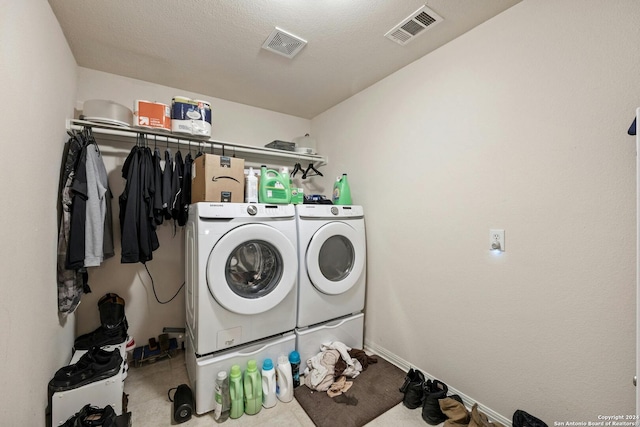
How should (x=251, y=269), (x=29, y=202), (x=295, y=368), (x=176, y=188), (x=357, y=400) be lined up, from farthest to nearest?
(x=176, y=188), (x=251, y=269), (x=295, y=368), (x=357, y=400), (x=29, y=202)

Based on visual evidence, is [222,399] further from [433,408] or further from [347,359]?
[433,408]

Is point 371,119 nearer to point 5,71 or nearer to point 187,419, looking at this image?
point 5,71

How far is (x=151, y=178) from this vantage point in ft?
6.02

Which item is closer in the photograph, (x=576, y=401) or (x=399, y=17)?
(x=576, y=401)

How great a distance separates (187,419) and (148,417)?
0.82 ft

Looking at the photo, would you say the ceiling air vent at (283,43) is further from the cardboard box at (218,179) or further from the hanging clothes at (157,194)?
the hanging clothes at (157,194)

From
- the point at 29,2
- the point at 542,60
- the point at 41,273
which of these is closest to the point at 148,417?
the point at 41,273

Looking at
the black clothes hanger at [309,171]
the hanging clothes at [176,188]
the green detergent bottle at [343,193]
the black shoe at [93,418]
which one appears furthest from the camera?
the black clothes hanger at [309,171]

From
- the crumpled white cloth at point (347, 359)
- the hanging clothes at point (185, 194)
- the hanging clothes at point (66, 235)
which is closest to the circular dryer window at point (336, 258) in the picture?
the crumpled white cloth at point (347, 359)

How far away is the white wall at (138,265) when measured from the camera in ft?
6.37

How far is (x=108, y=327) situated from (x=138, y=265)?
482 millimetres

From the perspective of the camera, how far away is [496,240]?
4.62ft

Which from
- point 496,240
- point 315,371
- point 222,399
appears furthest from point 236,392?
point 496,240

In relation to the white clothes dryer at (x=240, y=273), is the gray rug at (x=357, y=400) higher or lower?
lower
